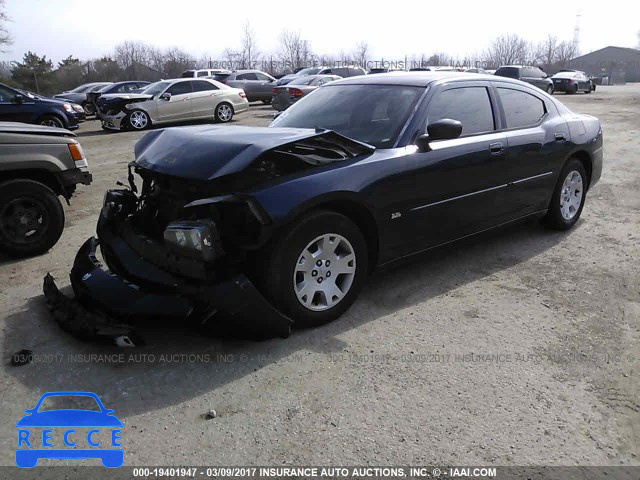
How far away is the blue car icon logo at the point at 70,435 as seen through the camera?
8.02 ft

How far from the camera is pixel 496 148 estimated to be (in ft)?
14.9

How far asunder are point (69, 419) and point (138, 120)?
46.6 ft

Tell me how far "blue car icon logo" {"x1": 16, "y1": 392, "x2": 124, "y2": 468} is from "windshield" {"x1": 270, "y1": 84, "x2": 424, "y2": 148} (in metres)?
2.58

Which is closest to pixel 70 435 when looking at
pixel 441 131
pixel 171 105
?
pixel 441 131

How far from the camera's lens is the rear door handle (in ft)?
14.8

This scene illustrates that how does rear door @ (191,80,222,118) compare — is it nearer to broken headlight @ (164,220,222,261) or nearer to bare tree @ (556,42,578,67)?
broken headlight @ (164,220,222,261)

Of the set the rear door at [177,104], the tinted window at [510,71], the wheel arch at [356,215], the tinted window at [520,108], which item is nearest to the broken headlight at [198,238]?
the wheel arch at [356,215]

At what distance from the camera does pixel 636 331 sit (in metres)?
3.55

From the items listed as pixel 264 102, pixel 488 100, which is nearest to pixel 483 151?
pixel 488 100

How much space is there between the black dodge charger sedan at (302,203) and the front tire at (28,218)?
1.37m

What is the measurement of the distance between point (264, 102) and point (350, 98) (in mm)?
21351

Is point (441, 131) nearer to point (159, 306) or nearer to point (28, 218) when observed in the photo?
point (159, 306)

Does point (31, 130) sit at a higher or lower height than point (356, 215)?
higher

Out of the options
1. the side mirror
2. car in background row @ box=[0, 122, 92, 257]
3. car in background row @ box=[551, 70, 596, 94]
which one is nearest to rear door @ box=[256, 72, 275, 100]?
car in background row @ box=[551, 70, 596, 94]
